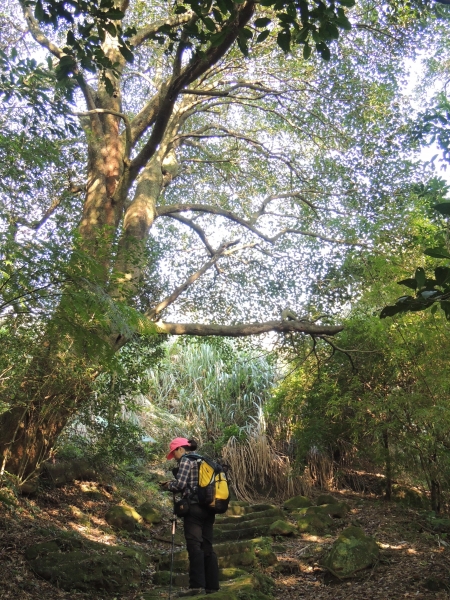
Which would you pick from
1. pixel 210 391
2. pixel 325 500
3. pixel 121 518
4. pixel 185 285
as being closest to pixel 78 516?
pixel 121 518

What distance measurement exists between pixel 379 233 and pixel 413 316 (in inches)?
90.5

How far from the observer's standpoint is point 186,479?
4.80 meters

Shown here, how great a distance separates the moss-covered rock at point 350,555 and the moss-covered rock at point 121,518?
8.93ft

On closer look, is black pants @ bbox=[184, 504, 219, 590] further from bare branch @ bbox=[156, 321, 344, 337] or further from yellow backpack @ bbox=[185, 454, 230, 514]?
bare branch @ bbox=[156, 321, 344, 337]

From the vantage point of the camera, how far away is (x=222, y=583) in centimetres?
514

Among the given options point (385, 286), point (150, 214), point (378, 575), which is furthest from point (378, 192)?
point (378, 575)

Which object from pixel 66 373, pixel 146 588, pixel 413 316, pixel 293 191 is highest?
pixel 293 191

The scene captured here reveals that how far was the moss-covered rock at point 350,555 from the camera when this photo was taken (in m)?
5.41

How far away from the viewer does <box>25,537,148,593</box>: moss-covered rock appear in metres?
4.74

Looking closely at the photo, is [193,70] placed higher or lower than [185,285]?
higher

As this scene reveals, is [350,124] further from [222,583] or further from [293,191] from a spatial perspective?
[222,583]

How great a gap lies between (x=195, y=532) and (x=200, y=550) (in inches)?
6.0

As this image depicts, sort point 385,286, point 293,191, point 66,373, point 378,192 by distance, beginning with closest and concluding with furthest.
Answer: point 66,373 → point 385,286 → point 378,192 → point 293,191

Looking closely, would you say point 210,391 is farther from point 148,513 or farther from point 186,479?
point 186,479
